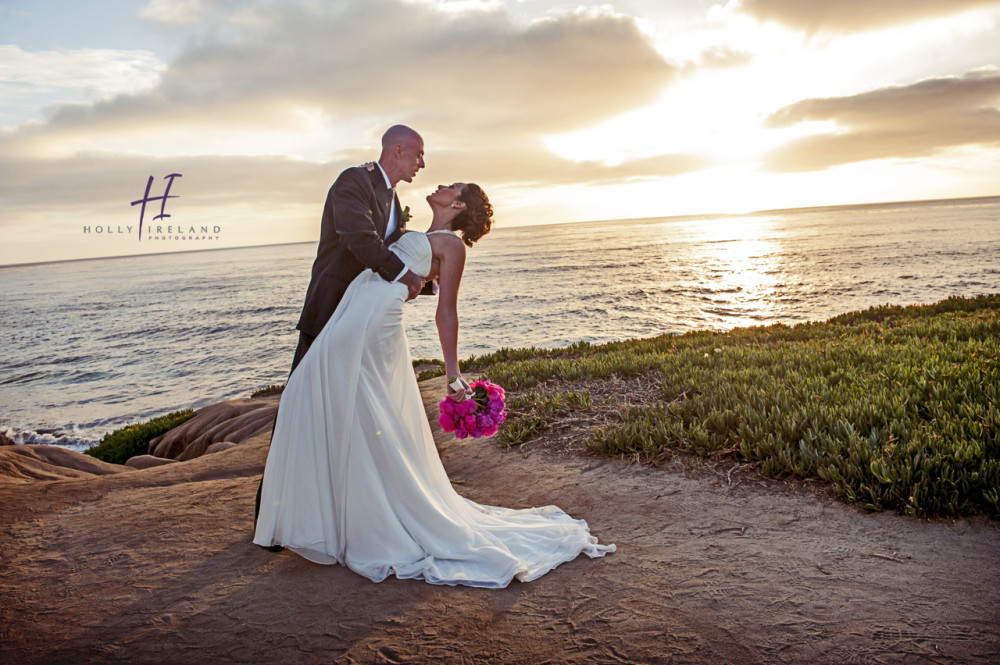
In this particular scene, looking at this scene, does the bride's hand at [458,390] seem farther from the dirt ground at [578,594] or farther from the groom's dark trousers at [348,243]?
the dirt ground at [578,594]

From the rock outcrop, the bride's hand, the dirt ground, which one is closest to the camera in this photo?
the dirt ground

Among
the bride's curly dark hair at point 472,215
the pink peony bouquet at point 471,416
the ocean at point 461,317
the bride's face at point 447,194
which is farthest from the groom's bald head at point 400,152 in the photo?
the ocean at point 461,317

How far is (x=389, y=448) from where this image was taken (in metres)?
4.04

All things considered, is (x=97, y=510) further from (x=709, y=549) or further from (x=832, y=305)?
(x=832, y=305)

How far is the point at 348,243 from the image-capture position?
13.0 ft

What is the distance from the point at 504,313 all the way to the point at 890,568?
2467cm

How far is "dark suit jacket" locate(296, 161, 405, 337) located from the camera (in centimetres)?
397

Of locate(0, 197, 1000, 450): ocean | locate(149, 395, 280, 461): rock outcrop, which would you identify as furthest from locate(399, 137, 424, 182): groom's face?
locate(0, 197, 1000, 450): ocean

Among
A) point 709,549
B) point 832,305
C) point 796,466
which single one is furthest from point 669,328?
point 709,549

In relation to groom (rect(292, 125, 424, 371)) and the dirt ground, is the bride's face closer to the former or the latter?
groom (rect(292, 125, 424, 371))

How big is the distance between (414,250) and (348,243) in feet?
1.57

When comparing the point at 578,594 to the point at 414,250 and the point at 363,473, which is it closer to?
the point at 363,473

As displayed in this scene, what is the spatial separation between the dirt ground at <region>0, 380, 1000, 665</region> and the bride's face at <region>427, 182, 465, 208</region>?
2.67 metres

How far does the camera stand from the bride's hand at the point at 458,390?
4.51 m
